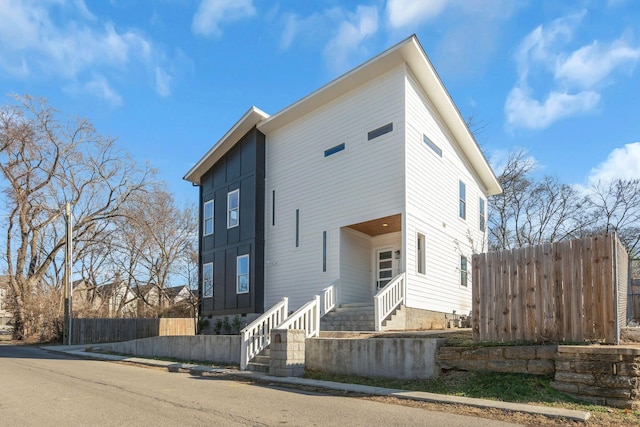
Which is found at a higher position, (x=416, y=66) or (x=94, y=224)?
(x=416, y=66)

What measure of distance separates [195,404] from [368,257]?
10771mm

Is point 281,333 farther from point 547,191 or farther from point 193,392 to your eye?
point 547,191

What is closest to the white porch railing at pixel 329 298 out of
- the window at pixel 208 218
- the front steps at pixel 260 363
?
the front steps at pixel 260 363

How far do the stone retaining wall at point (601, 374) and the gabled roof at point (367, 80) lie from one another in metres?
9.90

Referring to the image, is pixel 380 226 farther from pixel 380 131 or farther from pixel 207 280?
pixel 207 280

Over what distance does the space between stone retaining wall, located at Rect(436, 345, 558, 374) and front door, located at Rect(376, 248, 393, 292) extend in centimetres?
872

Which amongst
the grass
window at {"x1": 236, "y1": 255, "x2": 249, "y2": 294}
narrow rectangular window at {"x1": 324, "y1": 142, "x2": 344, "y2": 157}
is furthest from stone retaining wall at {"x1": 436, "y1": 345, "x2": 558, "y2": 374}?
window at {"x1": 236, "y1": 255, "x2": 249, "y2": 294}

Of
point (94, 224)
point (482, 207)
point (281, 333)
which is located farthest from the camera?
point (94, 224)

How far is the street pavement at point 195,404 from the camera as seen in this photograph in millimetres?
6281

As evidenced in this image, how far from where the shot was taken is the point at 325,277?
16.3 meters

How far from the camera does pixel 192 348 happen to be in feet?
47.7

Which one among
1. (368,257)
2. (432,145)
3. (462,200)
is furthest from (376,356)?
(462,200)

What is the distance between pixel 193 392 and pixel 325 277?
809 cm

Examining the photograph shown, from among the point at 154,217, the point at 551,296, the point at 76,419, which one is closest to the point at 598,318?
the point at 551,296
